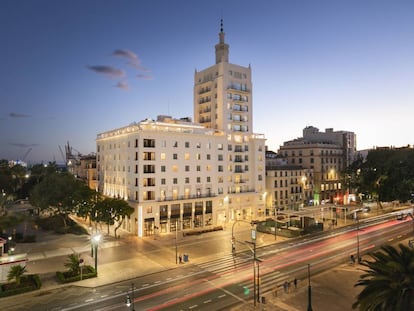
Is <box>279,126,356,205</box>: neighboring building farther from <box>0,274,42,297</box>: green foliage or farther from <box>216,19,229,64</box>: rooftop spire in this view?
<box>0,274,42,297</box>: green foliage

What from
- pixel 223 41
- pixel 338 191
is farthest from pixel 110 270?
pixel 338 191

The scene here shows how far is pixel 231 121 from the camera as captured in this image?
8125 centimetres

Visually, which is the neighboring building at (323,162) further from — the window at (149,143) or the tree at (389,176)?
the window at (149,143)

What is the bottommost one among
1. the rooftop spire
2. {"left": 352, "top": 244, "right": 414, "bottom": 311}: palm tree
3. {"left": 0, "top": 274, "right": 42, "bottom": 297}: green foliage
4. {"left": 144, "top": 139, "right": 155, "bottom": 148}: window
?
{"left": 0, "top": 274, "right": 42, "bottom": 297}: green foliage

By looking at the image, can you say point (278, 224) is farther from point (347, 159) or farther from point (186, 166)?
point (347, 159)

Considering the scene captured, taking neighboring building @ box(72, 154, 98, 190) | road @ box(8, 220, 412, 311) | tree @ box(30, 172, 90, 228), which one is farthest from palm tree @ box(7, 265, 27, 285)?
neighboring building @ box(72, 154, 98, 190)

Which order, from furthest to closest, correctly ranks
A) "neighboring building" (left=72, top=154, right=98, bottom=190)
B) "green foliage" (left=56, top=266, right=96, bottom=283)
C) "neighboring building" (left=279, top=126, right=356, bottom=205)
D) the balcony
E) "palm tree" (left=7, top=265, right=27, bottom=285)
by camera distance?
"neighboring building" (left=279, top=126, right=356, bottom=205) → "neighboring building" (left=72, top=154, right=98, bottom=190) → the balcony → "green foliage" (left=56, top=266, right=96, bottom=283) → "palm tree" (left=7, top=265, right=27, bottom=285)

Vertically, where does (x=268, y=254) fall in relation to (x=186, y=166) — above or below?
below

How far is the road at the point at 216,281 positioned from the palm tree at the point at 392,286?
13389 mm

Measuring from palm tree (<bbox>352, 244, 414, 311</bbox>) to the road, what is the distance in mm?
13389

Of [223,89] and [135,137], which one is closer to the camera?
[135,137]

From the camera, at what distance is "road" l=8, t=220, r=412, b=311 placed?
106 ft

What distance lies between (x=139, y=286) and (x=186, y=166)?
35.1 m

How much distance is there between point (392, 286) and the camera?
20.1m
